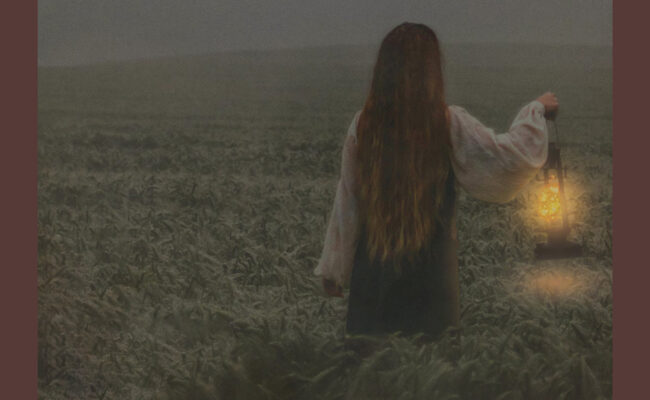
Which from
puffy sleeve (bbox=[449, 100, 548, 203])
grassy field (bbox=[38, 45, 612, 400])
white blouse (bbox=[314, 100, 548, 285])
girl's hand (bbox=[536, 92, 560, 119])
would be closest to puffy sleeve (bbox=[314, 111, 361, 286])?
white blouse (bbox=[314, 100, 548, 285])

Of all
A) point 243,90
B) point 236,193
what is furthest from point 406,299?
point 243,90

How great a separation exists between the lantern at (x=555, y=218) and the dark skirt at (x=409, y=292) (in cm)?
48

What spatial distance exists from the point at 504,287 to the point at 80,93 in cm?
243

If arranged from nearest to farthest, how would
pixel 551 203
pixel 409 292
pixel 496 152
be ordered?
pixel 496 152, pixel 409 292, pixel 551 203

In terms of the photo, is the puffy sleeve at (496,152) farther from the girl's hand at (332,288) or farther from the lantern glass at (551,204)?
the girl's hand at (332,288)

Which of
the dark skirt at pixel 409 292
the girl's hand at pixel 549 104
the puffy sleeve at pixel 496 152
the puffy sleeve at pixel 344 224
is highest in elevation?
the girl's hand at pixel 549 104

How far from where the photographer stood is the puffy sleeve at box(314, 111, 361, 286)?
473 cm

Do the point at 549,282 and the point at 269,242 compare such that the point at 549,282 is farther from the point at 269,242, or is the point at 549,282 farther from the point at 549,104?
the point at 269,242

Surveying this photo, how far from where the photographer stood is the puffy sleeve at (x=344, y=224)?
4727 millimetres

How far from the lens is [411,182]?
4617mm

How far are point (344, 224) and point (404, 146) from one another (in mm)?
485

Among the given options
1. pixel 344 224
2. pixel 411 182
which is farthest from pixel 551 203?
pixel 344 224

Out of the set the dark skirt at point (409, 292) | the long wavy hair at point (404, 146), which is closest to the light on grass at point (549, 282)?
the dark skirt at point (409, 292)

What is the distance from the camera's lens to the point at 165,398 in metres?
4.89
